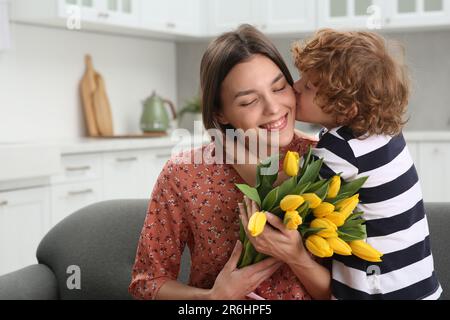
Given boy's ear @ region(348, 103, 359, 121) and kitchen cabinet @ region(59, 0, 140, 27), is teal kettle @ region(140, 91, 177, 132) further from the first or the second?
boy's ear @ region(348, 103, 359, 121)

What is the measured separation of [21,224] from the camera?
361 cm

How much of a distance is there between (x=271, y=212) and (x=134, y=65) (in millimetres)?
4145

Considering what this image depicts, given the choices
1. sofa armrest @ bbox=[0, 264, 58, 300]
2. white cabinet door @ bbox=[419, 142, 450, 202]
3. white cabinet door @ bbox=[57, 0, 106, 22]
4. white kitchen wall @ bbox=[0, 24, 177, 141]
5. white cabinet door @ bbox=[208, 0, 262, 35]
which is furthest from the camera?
white cabinet door @ bbox=[208, 0, 262, 35]

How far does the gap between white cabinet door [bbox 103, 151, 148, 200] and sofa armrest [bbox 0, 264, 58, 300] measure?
2.07m

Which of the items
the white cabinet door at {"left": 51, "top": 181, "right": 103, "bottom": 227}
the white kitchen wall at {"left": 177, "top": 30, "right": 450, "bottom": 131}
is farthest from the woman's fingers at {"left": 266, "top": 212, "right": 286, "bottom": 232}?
the white kitchen wall at {"left": 177, "top": 30, "right": 450, "bottom": 131}

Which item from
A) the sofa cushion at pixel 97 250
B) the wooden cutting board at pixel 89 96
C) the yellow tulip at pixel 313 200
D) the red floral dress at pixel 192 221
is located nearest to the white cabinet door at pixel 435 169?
the wooden cutting board at pixel 89 96

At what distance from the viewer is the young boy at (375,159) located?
1.41 metres

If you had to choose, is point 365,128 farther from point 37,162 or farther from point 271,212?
point 37,162

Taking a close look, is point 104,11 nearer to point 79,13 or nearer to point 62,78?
point 79,13

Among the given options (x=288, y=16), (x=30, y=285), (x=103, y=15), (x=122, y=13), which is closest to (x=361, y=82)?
(x=30, y=285)

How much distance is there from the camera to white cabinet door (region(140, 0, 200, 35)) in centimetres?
488


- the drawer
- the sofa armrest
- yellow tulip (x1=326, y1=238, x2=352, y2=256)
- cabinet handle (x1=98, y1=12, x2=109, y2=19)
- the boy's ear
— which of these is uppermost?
cabinet handle (x1=98, y1=12, x2=109, y2=19)

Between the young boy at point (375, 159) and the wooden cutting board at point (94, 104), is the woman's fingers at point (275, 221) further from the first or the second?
the wooden cutting board at point (94, 104)

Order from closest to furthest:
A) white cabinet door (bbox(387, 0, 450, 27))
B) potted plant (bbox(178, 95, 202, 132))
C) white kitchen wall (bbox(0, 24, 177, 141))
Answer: white kitchen wall (bbox(0, 24, 177, 141)) < white cabinet door (bbox(387, 0, 450, 27)) < potted plant (bbox(178, 95, 202, 132))
